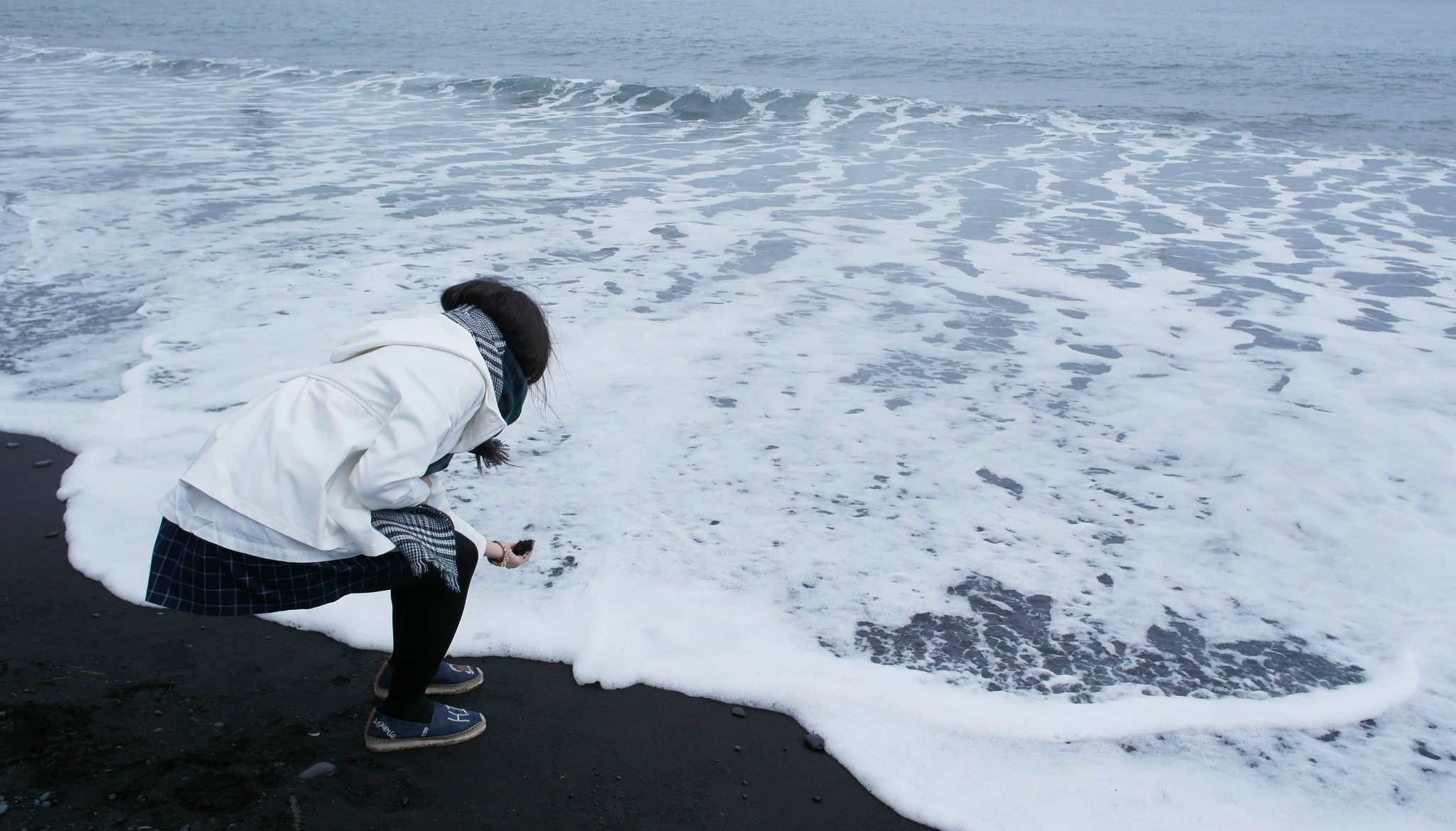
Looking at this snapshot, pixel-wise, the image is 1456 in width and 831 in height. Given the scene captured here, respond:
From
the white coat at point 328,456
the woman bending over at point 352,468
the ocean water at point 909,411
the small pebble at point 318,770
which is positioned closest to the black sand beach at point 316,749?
the small pebble at point 318,770

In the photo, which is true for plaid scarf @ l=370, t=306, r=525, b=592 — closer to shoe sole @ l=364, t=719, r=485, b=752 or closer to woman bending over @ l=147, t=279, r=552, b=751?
woman bending over @ l=147, t=279, r=552, b=751

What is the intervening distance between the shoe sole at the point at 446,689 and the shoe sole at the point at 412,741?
0.15 metres

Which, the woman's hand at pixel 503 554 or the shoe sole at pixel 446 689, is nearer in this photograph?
the woman's hand at pixel 503 554

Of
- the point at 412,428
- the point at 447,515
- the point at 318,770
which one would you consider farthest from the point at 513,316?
the point at 318,770

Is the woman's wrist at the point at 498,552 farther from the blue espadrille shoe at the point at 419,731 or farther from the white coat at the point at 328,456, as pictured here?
the blue espadrille shoe at the point at 419,731

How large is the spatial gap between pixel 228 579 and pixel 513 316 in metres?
0.81

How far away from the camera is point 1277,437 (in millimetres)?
4586

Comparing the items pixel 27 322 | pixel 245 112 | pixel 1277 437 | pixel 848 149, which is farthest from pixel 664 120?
pixel 1277 437

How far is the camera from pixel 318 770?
92.5 inches

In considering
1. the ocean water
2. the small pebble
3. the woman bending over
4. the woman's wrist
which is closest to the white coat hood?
the woman bending over

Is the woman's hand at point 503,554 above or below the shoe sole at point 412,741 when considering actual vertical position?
above

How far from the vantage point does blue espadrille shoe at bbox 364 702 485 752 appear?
2.41 metres

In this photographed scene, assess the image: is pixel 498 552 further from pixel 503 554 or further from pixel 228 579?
pixel 228 579

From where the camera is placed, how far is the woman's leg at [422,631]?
7.38 feet
